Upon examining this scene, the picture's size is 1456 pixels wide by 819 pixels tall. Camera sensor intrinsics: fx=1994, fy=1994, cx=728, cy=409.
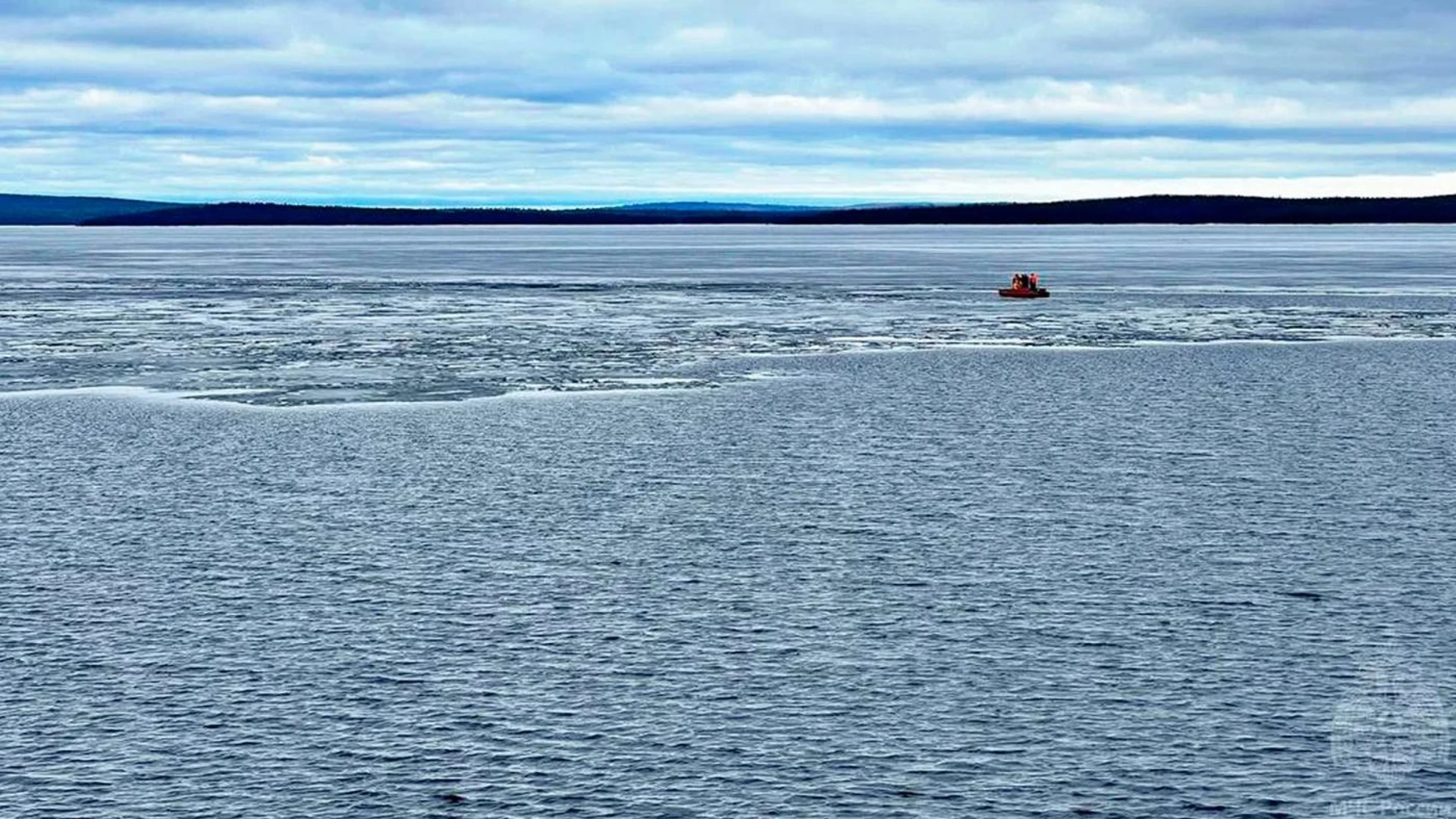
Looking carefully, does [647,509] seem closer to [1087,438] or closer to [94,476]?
[94,476]

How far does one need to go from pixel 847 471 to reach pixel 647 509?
394cm

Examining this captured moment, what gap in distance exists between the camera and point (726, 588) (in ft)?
57.4

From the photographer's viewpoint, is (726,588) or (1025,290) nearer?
(726,588)

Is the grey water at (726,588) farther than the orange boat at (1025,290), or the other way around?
the orange boat at (1025,290)

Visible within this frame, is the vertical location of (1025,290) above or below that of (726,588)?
below

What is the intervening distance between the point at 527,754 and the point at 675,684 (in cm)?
189

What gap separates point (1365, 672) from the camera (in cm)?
1435

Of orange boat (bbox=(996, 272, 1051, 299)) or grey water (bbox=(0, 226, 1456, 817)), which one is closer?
grey water (bbox=(0, 226, 1456, 817))

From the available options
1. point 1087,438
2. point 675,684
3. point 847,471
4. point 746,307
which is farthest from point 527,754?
point 746,307

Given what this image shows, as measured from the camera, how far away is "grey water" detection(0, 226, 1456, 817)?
12062 millimetres

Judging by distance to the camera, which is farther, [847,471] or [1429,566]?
[847,471]

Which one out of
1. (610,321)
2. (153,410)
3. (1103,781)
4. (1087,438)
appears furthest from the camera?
(610,321)

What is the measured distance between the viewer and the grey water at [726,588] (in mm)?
12062

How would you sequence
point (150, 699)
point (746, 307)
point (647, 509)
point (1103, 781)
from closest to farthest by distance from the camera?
point (1103, 781), point (150, 699), point (647, 509), point (746, 307)
